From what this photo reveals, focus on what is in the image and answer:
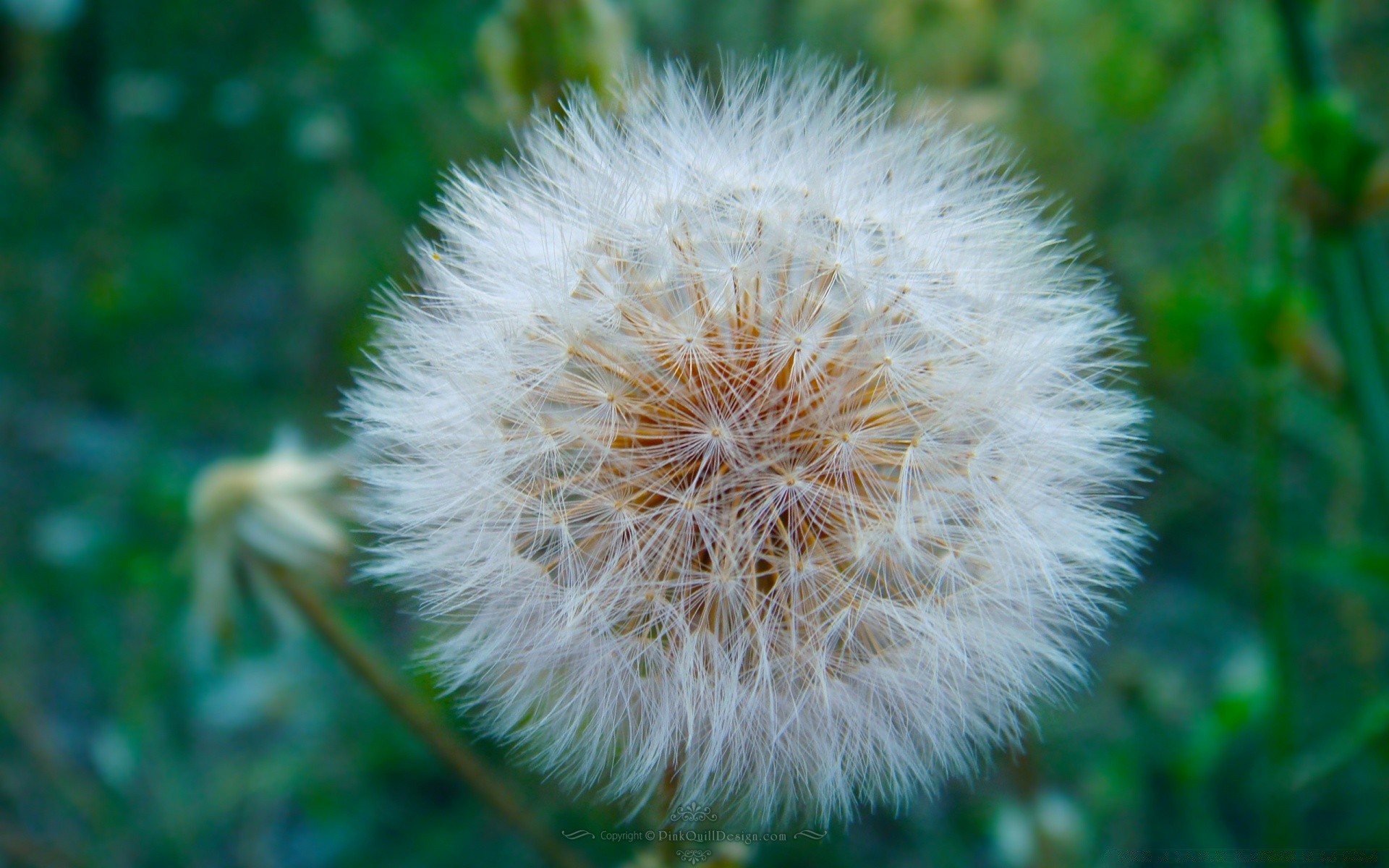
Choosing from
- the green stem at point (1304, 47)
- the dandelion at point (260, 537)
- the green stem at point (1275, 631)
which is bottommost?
the green stem at point (1275, 631)

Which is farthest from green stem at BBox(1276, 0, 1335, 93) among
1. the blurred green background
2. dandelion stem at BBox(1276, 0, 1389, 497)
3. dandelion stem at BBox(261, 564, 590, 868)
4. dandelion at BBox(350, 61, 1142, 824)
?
dandelion stem at BBox(261, 564, 590, 868)

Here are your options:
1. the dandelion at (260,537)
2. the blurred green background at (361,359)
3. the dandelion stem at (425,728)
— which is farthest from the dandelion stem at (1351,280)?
the dandelion at (260,537)

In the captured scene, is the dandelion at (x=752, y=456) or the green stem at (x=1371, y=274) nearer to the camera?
the dandelion at (x=752, y=456)

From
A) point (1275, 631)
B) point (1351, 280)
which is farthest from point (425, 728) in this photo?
point (1351, 280)

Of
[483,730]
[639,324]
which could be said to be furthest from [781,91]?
[483,730]

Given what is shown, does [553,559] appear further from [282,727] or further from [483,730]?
[282,727]

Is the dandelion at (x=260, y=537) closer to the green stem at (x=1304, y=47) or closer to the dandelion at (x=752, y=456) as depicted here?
the dandelion at (x=752, y=456)
